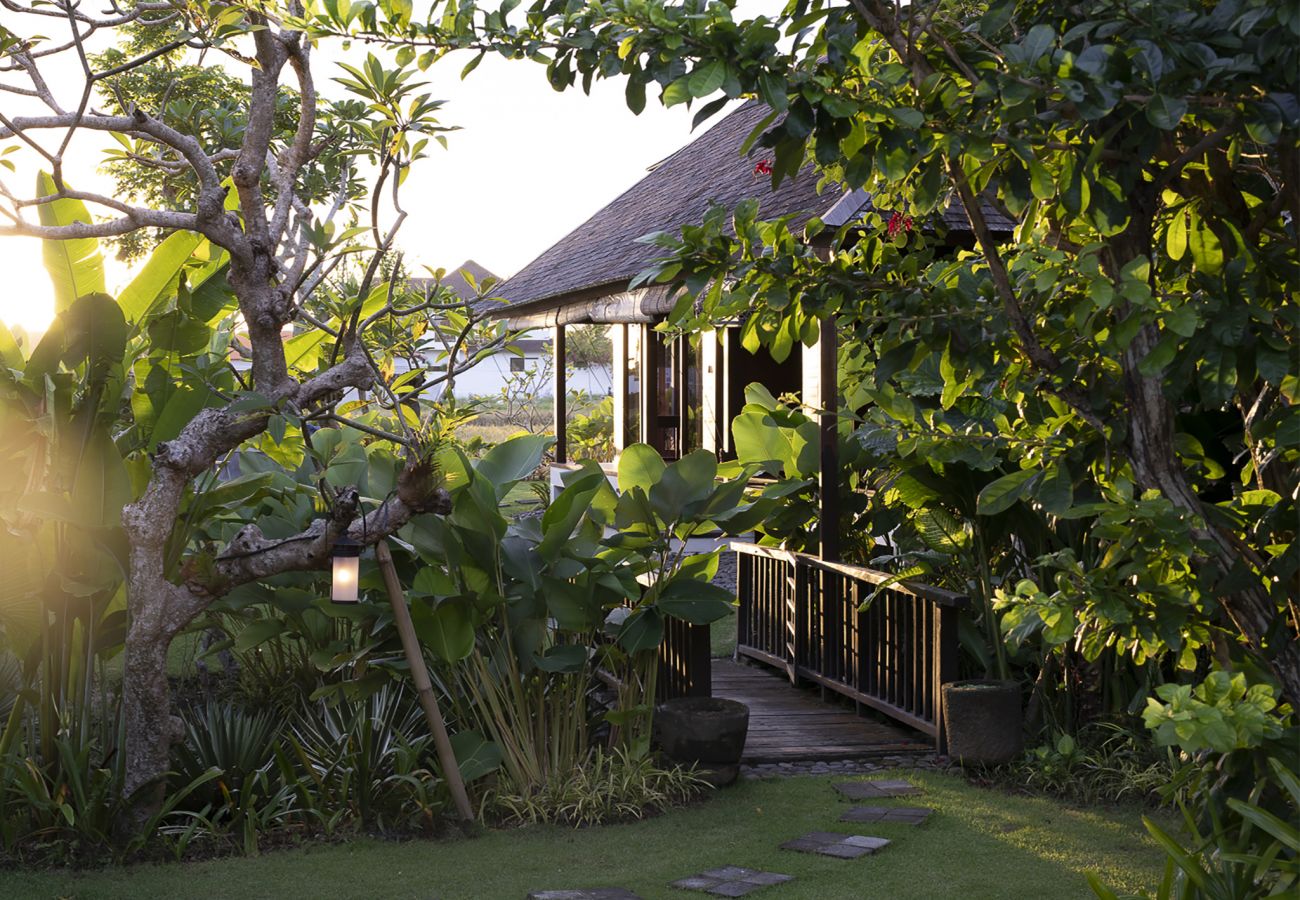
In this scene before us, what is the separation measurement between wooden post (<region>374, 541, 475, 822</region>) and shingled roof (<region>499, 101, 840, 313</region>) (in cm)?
419

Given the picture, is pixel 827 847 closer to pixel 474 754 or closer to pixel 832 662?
pixel 474 754

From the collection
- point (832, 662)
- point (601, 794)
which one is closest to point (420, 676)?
point (601, 794)

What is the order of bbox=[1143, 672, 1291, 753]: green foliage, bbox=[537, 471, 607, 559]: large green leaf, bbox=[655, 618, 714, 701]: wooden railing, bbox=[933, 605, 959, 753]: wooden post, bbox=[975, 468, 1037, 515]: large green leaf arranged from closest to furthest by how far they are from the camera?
1. bbox=[1143, 672, 1291, 753]: green foliage
2. bbox=[975, 468, 1037, 515]: large green leaf
3. bbox=[537, 471, 607, 559]: large green leaf
4. bbox=[933, 605, 959, 753]: wooden post
5. bbox=[655, 618, 714, 701]: wooden railing

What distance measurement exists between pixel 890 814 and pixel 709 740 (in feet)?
3.34

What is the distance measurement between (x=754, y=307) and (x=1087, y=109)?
4.44ft

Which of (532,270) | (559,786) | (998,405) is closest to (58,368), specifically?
(559,786)

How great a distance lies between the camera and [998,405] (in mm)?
4488

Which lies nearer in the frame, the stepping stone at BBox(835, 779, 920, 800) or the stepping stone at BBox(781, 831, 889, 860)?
the stepping stone at BBox(781, 831, 889, 860)

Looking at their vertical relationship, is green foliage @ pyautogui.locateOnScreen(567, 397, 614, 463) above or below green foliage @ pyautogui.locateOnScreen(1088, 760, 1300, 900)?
above

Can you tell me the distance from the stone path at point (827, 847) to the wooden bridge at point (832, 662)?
2.50 ft

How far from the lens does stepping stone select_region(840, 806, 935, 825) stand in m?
6.16

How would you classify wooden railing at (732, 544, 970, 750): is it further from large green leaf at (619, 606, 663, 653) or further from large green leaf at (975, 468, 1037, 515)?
large green leaf at (975, 468, 1037, 515)

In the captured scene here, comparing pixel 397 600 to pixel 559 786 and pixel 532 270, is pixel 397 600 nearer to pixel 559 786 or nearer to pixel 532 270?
pixel 559 786

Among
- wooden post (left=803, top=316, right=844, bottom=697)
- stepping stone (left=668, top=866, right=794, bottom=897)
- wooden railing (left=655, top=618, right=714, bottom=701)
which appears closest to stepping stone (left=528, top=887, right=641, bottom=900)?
stepping stone (left=668, top=866, right=794, bottom=897)
